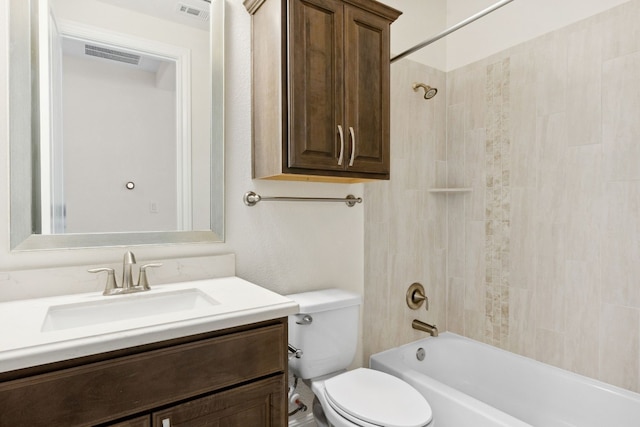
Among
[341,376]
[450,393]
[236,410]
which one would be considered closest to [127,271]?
[236,410]

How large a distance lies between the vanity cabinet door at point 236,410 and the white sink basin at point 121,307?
0.91 ft

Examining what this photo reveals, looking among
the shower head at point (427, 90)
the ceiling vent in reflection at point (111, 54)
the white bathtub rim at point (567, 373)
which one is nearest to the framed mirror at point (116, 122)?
the ceiling vent in reflection at point (111, 54)

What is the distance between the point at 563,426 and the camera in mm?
1705

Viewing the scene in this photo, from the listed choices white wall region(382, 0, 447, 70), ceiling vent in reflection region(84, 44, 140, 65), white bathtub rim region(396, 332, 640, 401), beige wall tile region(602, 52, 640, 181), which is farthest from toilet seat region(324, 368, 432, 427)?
white wall region(382, 0, 447, 70)

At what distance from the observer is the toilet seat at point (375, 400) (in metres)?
1.21

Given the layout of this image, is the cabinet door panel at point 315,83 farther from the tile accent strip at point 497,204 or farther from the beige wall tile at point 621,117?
the beige wall tile at point 621,117

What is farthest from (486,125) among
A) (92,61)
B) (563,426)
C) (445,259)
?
(92,61)

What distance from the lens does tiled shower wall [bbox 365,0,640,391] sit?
1617 millimetres

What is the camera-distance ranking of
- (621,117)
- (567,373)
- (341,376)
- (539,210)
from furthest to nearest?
(539,210) → (567,373) → (621,117) → (341,376)

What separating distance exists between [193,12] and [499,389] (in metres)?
2.37

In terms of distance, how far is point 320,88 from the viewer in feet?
4.57

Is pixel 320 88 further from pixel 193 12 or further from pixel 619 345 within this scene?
pixel 619 345

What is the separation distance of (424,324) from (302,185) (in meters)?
1.14

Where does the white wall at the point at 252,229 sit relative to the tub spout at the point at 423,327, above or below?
above
